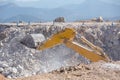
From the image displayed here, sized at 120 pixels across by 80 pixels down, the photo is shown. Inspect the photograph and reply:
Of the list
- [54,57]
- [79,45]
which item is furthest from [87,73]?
[54,57]

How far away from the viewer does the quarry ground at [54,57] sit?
12844 millimetres

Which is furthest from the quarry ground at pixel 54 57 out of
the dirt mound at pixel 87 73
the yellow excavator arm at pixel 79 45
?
the yellow excavator arm at pixel 79 45

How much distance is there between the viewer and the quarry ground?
42.1ft

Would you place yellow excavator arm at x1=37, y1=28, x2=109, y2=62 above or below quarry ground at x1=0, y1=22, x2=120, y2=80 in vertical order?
above

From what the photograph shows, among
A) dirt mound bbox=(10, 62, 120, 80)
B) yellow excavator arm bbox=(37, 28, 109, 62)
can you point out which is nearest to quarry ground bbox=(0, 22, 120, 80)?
dirt mound bbox=(10, 62, 120, 80)

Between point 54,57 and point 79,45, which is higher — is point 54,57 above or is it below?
below

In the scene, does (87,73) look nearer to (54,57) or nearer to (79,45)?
(79,45)

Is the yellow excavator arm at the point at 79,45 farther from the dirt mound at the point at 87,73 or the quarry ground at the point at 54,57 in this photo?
the dirt mound at the point at 87,73

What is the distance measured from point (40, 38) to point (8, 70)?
7074 millimetres

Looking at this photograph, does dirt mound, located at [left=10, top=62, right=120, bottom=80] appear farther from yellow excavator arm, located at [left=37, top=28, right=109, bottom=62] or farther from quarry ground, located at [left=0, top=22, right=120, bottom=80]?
yellow excavator arm, located at [left=37, top=28, right=109, bottom=62]

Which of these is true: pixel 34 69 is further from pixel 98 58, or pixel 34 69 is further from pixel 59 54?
pixel 98 58

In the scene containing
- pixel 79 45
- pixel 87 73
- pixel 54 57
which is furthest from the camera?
pixel 54 57

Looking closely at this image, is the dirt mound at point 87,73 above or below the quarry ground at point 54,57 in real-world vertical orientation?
above

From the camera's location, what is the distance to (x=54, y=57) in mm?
30375
